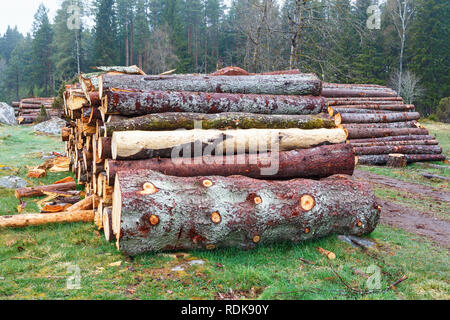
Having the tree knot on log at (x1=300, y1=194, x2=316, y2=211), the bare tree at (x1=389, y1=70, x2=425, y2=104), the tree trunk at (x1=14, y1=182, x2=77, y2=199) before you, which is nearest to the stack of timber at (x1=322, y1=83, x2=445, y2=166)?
the tree knot on log at (x1=300, y1=194, x2=316, y2=211)

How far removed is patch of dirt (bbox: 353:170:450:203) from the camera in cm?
901

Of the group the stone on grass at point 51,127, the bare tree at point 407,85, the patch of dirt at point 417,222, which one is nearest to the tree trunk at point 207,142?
the patch of dirt at point 417,222

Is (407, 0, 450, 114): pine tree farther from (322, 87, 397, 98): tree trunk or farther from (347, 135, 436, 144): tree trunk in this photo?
(347, 135, 436, 144): tree trunk

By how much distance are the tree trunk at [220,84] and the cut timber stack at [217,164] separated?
0.02 meters

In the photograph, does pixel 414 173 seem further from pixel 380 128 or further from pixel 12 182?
pixel 12 182

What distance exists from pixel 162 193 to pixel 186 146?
3.74 ft

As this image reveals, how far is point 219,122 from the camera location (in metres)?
5.82

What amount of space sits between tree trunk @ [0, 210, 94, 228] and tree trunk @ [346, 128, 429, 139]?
35.5ft

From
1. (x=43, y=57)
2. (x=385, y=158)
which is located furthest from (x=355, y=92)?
(x=43, y=57)

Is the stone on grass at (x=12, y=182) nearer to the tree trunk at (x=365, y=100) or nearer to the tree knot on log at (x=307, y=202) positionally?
the tree knot on log at (x=307, y=202)

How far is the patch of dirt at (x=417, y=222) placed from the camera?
19.2 feet

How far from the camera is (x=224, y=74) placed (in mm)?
7434
